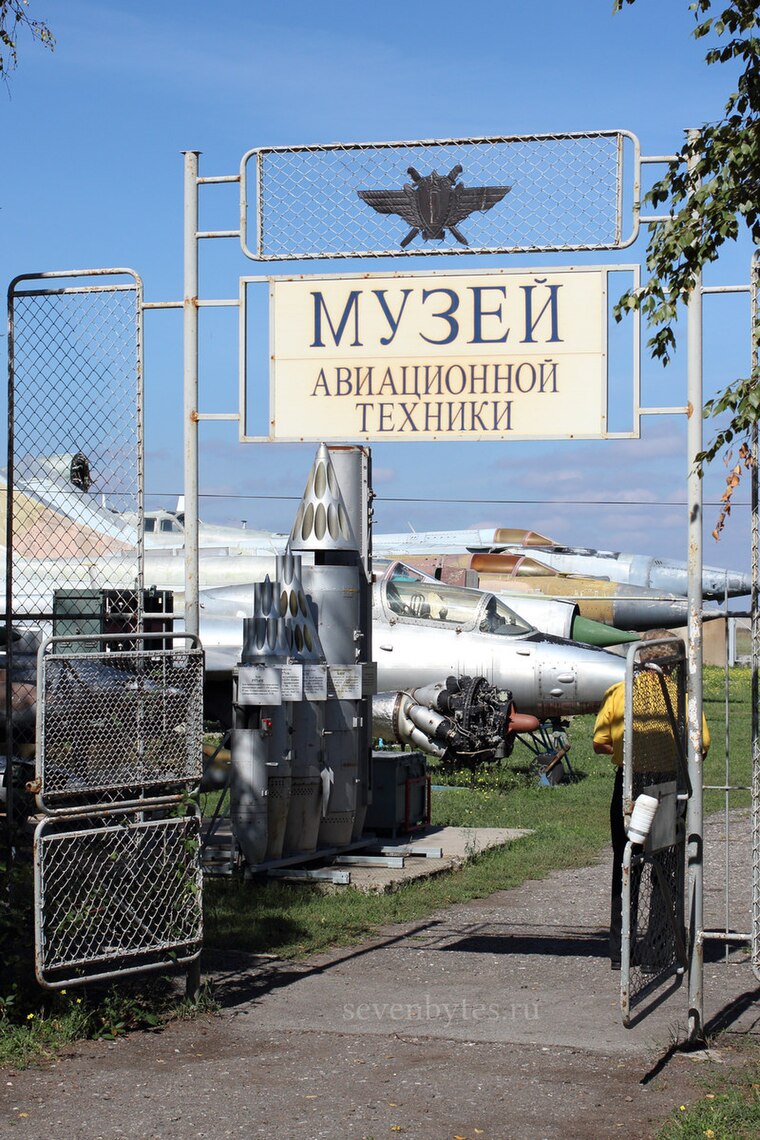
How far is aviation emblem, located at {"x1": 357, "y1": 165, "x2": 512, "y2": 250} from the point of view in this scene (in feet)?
25.2

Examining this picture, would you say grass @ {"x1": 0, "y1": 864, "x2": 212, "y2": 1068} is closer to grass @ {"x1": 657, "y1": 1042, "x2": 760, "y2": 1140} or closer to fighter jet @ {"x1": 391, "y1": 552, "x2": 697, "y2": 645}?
grass @ {"x1": 657, "y1": 1042, "x2": 760, "y2": 1140}

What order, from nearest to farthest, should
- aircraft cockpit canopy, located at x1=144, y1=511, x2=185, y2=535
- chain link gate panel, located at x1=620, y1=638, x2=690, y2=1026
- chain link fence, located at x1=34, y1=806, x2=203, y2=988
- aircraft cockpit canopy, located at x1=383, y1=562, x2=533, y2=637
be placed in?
chain link gate panel, located at x1=620, y1=638, x2=690, y2=1026 < chain link fence, located at x1=34, y1=806, x2=203, y2=988 < aircraft cockpit canopy, located at x1=383, y1=562, x2=533, y2=637 < aircraft cockpit canopy, located at x1=144, y1=511, x2=185, y2=535

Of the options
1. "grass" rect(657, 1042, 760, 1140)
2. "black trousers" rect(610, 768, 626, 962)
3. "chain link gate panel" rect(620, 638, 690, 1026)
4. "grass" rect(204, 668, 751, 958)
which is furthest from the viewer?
"grass" rect(204, 668, 751, 958)

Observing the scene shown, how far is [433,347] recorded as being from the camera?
7738mm

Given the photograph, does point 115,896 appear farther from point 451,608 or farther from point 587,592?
point 587,592

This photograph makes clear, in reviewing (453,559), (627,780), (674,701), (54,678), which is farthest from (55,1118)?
(453,559)

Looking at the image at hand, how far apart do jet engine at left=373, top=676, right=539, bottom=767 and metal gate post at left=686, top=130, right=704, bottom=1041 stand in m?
10.5

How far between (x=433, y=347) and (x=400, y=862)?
5.28 metres

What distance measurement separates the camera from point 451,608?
1961 cm

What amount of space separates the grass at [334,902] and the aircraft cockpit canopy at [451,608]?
1.99 meters

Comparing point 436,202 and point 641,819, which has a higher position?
point 436,202

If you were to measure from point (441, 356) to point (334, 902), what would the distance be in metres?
4.38
